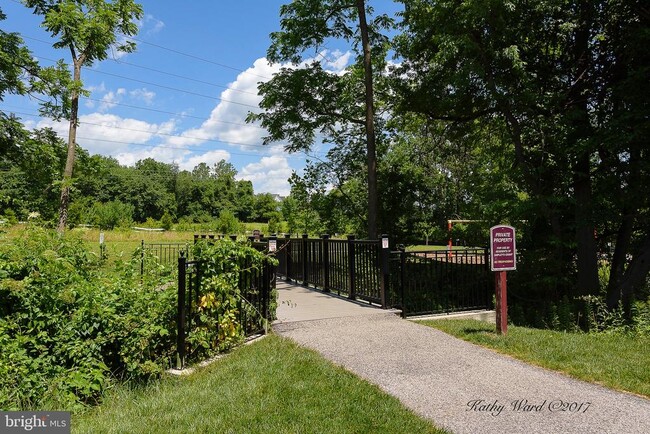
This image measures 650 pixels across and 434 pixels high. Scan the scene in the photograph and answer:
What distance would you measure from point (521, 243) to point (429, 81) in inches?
198

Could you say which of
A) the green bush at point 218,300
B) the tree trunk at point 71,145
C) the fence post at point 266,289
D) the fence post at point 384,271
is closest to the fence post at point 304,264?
the fence post at point 384,271

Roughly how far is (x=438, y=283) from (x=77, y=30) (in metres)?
15.7

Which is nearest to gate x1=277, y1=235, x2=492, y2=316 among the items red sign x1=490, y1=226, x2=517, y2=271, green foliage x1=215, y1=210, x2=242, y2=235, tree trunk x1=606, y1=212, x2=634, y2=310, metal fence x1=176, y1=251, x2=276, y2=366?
metal fence x1=176, y1=251, x2=276, y2=366

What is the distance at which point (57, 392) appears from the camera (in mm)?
4465

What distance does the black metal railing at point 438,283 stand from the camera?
753cm

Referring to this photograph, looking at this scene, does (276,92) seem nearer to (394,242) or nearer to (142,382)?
(394,242)

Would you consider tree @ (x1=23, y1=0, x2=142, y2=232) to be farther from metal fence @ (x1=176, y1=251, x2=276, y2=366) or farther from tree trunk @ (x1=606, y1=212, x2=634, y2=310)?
tree trunk @ (x1=606, y1=212, x2=634, y2=310)

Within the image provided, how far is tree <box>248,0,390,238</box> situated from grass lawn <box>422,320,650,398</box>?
5.70 metres

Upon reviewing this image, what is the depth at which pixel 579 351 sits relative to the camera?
5.32 meters

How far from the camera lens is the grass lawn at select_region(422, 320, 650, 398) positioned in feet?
14.4

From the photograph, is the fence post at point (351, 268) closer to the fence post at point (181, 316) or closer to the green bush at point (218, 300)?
the green bush at point (218, 300)

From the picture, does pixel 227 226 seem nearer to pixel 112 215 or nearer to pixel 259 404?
pixel 112 215

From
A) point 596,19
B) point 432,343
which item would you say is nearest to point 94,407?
point 432,343

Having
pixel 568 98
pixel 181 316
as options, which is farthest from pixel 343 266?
pixel 568 98
